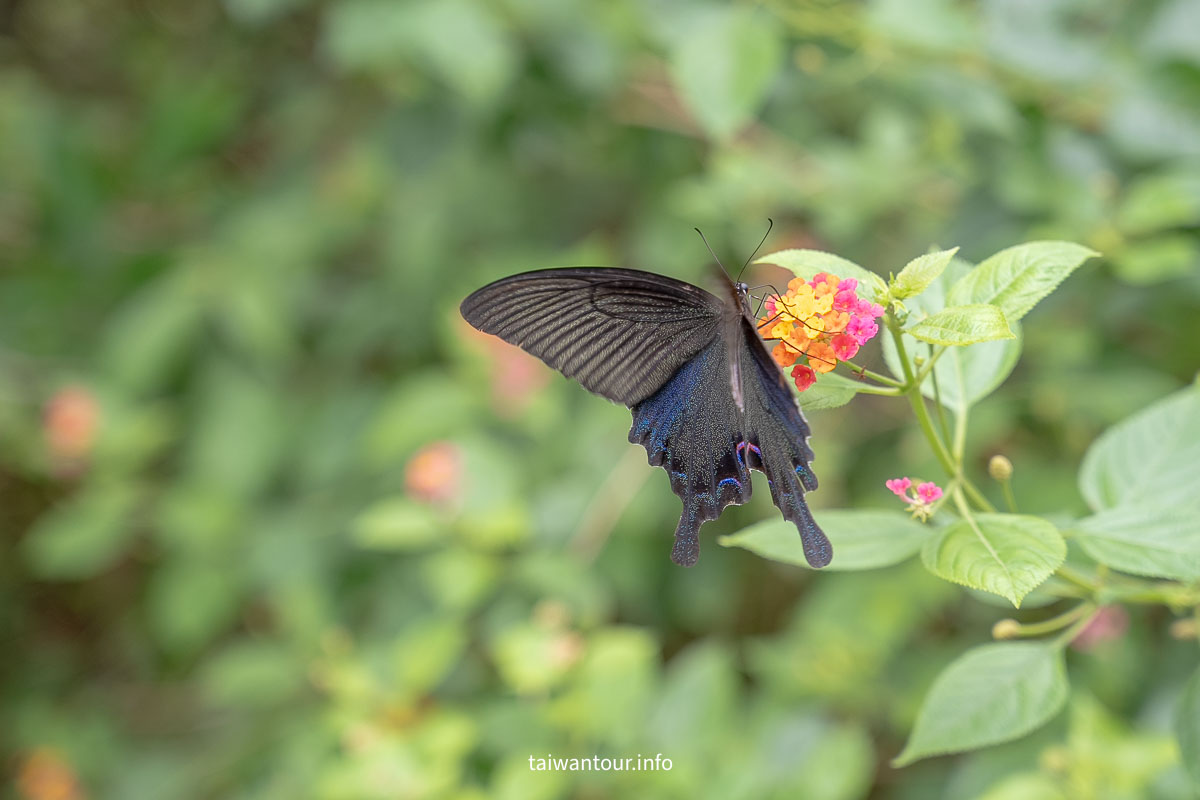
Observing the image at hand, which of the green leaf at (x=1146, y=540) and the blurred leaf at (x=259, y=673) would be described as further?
the blurred leaf at (x=259, y=673)

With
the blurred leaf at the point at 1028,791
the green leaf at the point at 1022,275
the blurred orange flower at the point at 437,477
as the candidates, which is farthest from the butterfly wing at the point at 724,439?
the blurred orange flower at the point at 437,477

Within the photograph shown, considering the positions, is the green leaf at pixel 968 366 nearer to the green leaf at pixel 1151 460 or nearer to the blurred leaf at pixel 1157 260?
the green leaf at pixel 1151 460

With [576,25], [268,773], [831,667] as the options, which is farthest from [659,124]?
[268,773]

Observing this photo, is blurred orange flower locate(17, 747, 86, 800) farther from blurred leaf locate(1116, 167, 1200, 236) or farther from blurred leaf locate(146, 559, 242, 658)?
blurred leaf locate(1116, 167, 1200, 236)

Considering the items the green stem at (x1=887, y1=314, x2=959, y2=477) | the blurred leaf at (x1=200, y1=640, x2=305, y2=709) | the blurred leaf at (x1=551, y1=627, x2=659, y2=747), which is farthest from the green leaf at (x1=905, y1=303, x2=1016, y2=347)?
the blurred leaf at (x1=200, y1=640, x2=305, y2=709)

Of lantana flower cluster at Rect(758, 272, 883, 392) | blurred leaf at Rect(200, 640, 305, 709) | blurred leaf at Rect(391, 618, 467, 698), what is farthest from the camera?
blurred leaf at Rect(200, 640, 305, 709)

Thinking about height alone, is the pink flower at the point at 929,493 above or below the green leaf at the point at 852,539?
above
